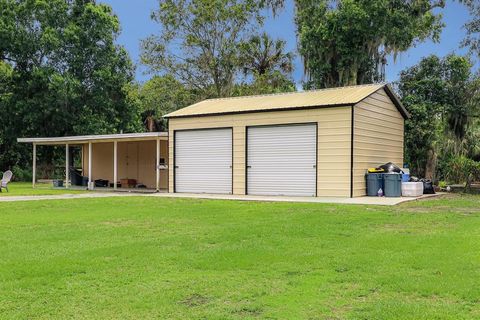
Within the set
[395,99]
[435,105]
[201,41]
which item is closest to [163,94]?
[201,41]

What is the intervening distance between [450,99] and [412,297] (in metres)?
20.5

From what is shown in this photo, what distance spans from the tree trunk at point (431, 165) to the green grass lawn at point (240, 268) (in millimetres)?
13331

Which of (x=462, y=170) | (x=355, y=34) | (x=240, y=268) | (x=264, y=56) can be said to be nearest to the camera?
(x=240, y=268)

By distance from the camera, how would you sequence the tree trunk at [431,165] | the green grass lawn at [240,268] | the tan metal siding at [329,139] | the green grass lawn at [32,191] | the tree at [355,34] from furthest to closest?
the tree at [355,34] < the tree trunk at [431,165] < the green grass lawn at [32,191] < the tan metal siding at [329,139] < the green grass lawn at [240,268]

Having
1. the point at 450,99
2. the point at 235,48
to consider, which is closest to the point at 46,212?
the point at 450,99

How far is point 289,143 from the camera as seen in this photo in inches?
672

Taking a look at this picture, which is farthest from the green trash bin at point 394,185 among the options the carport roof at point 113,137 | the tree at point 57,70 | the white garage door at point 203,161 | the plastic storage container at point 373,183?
the tree at point 57,70

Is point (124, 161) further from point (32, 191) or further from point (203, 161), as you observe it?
point (203, 161)

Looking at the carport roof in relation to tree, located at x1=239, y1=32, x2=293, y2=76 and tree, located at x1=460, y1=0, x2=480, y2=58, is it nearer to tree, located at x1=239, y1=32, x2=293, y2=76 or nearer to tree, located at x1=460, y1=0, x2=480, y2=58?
tree, located at x1=460, y1=0, x2=480, y2=58

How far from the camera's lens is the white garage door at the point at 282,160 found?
16.6m

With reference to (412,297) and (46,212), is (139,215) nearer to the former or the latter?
(46,212)

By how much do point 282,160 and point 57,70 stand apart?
69.9 feet

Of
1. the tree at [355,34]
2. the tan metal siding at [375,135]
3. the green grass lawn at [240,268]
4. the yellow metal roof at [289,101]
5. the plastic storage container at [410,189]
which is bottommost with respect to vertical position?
the green grass lawn at [240,268]

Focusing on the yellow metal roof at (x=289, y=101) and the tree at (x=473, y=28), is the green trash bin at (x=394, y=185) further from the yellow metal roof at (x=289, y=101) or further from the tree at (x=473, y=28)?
the tree at (x=473, y=28)
